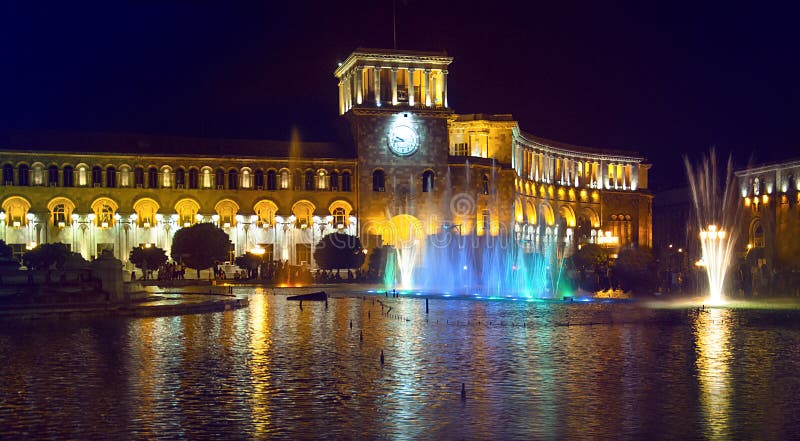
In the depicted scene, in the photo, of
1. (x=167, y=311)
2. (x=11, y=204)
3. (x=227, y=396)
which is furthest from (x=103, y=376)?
(x=11, y=204)

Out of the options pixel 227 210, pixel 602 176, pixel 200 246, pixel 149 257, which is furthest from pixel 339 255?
pixel 602 176

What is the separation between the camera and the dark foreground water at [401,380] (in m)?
11.5

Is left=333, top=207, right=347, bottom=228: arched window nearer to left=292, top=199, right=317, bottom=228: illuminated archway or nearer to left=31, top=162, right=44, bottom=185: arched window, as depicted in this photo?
left=292, top=199, right=317, bottom=228: illuminated archway

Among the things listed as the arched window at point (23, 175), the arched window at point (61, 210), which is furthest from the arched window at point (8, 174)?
the arched window at point (61, 210)

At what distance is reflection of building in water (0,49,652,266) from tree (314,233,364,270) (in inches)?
321

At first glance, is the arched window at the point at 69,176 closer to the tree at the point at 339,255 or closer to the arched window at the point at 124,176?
the arched window at the point at 124,176

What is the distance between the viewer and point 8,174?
6819cm

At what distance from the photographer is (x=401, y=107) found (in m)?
73.8

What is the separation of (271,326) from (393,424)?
1292cm

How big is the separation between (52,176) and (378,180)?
72.1ft

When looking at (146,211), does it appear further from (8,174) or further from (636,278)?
(636,278)

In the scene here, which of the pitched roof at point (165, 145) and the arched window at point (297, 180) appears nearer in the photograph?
the pitched roof at point (165, 145)

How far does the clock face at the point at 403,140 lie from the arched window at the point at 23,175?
24.3 metres

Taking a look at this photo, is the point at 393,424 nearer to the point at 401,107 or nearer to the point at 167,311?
the point at 167,311
